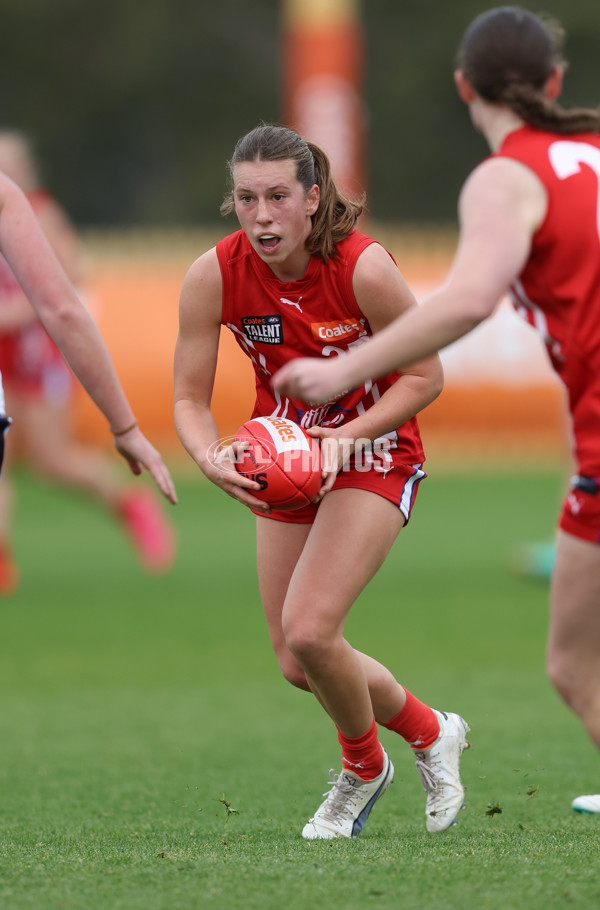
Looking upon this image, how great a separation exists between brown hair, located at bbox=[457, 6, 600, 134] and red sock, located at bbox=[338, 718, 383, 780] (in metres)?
1.98

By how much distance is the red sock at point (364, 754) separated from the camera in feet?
14.8

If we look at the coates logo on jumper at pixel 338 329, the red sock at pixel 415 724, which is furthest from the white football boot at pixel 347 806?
the coates logo on jumper at pixel 338 329

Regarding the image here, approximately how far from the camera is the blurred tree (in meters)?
39.6

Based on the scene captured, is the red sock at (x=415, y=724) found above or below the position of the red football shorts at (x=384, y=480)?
below

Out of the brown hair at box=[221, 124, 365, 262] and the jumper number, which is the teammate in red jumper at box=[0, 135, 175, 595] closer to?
the brown hair at box=[221, 124, 365, 262]

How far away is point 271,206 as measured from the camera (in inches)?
167

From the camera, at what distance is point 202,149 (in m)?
40.3

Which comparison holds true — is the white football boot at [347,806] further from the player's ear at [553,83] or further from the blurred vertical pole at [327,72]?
the blurred vertical pole at [327,72]

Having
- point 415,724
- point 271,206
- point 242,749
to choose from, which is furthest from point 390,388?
point 242,749

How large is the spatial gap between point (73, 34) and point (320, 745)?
1451 inches

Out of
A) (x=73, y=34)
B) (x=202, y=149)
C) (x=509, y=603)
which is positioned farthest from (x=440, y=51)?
(x=509, y=603)

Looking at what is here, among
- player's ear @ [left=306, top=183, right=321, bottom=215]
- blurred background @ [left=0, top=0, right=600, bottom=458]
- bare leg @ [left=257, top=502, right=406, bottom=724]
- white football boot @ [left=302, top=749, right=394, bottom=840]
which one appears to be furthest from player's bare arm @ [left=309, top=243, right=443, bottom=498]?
blurred background @ [left=0, top=0, right=600, bottom=458]

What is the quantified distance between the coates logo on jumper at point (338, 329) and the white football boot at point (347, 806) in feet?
4.53

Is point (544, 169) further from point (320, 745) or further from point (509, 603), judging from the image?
point (509, 603)
